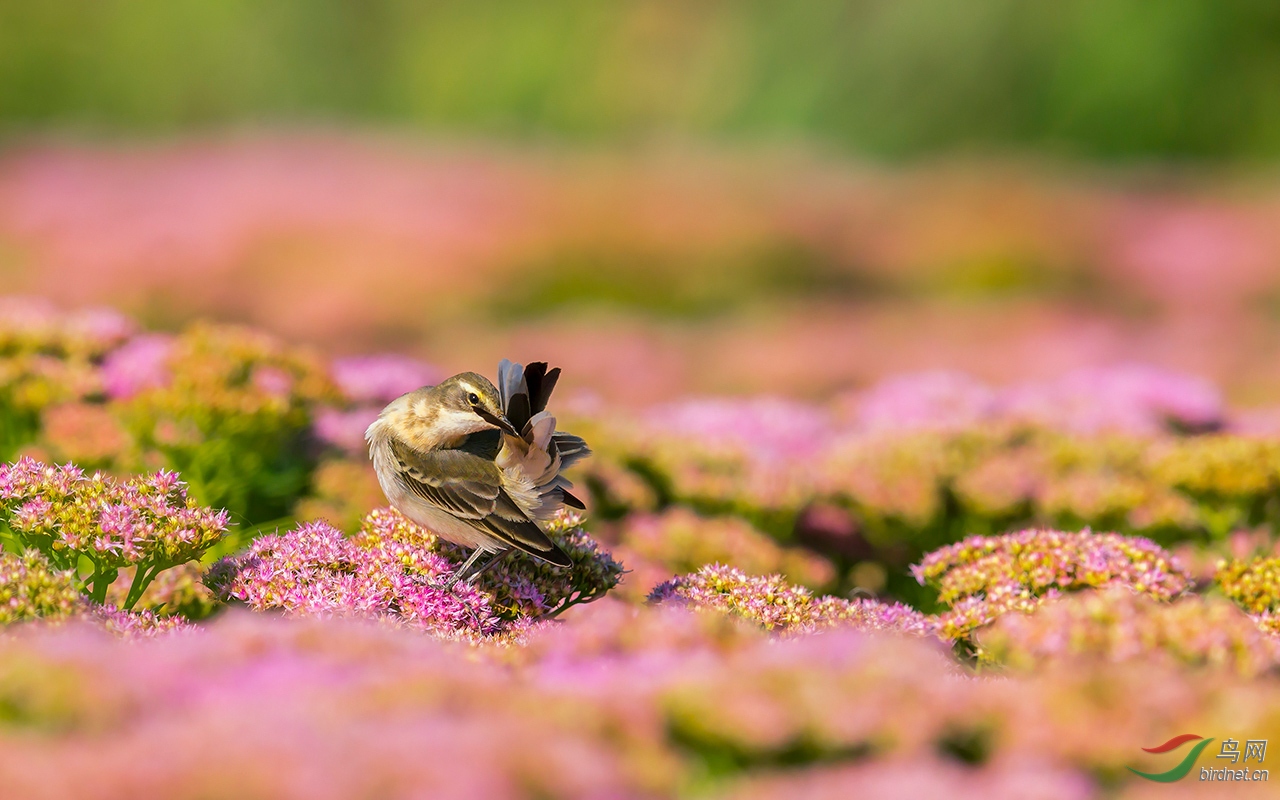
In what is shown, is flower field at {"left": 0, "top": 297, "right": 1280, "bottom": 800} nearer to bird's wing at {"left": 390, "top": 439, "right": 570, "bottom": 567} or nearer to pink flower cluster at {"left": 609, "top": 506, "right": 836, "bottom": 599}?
pink flower cluster at {"left": 609, "top": 506, "right": 836, "bottom": 599}

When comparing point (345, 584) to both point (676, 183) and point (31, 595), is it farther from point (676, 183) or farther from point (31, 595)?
point (676, 183)

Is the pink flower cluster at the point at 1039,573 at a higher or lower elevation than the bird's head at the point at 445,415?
lower

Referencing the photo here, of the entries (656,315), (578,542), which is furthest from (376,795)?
(656,315)

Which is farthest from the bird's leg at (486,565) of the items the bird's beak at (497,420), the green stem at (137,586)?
the green stem at (137,586)

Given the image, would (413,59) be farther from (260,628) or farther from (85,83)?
(260,628)

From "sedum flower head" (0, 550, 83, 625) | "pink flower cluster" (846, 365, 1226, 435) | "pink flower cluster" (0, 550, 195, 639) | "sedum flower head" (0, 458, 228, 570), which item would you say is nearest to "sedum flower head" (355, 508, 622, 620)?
"sedum flower head" (0, 458, 228, 570)

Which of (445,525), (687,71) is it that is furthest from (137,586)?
(687,71)

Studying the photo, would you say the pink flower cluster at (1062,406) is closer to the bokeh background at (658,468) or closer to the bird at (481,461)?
the bokeh background at (658,468)
